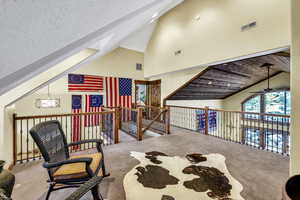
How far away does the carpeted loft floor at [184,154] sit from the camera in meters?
1.86

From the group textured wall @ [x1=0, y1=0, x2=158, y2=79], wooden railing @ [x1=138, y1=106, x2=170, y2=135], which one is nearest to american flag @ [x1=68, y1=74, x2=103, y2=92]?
wooden railing @ [x1=138, y1=106, x2=170, y2=135]

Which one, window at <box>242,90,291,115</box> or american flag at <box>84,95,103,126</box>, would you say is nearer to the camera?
american flag at <box>84,95,103,126</box>

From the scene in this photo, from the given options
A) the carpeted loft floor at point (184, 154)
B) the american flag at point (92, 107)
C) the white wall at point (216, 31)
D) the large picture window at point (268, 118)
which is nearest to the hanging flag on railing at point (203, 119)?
the large picture window at point (268, 118)

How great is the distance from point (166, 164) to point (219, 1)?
4.70 metres

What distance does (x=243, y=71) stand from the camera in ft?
17.0

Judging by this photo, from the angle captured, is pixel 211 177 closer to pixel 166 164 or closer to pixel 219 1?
pixel 166 164

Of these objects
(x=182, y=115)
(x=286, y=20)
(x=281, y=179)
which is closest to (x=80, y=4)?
(x=281, y=179)

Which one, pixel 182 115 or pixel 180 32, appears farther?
pixel 182 115

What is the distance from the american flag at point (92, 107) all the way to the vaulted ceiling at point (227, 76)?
317 cm

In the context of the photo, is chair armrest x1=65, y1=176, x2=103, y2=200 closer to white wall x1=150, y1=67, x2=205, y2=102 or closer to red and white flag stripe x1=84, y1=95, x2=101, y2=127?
white wall x1=150, y1=67, x2=205, y2=102

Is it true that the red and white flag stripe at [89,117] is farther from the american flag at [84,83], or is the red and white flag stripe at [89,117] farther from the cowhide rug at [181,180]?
the cowhide rug at [181,180]

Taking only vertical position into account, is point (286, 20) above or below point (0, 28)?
above

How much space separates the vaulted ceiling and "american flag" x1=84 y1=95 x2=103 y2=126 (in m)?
3.17

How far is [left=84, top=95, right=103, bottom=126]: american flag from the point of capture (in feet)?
18.6
